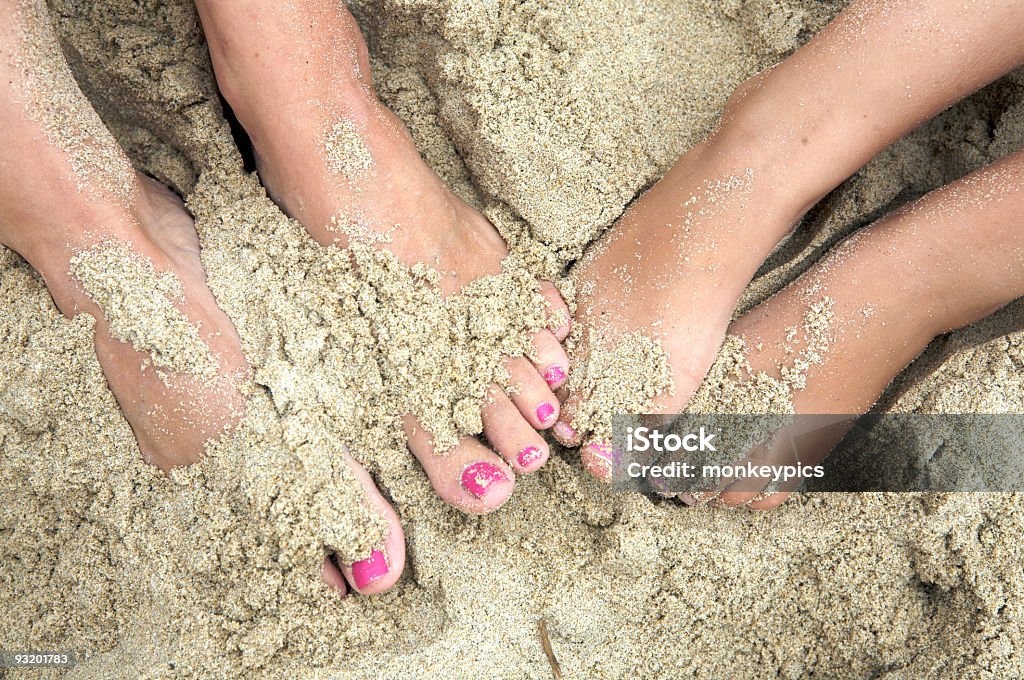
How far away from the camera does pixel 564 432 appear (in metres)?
1.24

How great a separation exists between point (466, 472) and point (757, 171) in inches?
24.6

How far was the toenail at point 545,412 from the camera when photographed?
1.23 metres

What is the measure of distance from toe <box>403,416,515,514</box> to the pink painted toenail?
24mm

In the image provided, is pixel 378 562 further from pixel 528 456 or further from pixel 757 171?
pixel 757 171

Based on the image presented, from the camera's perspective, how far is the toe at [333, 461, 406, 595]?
115cm

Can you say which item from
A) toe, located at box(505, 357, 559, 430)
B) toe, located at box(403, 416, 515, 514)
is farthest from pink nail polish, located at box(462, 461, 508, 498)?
toe, located at box(505, 357, 559, 430)

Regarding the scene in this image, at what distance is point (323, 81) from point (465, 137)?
0.25 metres

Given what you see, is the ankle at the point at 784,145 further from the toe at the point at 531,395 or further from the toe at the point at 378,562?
the toe at the point at 378,562

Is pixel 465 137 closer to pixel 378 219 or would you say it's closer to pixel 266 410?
pixel 378 219

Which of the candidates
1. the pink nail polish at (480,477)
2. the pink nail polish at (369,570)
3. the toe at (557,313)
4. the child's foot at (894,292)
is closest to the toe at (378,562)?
the pink nail polish at (369,570)

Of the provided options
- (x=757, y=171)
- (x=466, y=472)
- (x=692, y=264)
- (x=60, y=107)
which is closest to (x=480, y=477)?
(x=466, y=472)

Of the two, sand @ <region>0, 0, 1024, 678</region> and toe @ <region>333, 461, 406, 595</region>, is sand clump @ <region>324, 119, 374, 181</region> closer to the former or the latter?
sand @ <region>0, 0, 1024, 678</region>

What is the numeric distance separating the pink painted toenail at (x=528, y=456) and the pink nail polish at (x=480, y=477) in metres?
0.04

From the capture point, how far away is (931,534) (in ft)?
3.91
